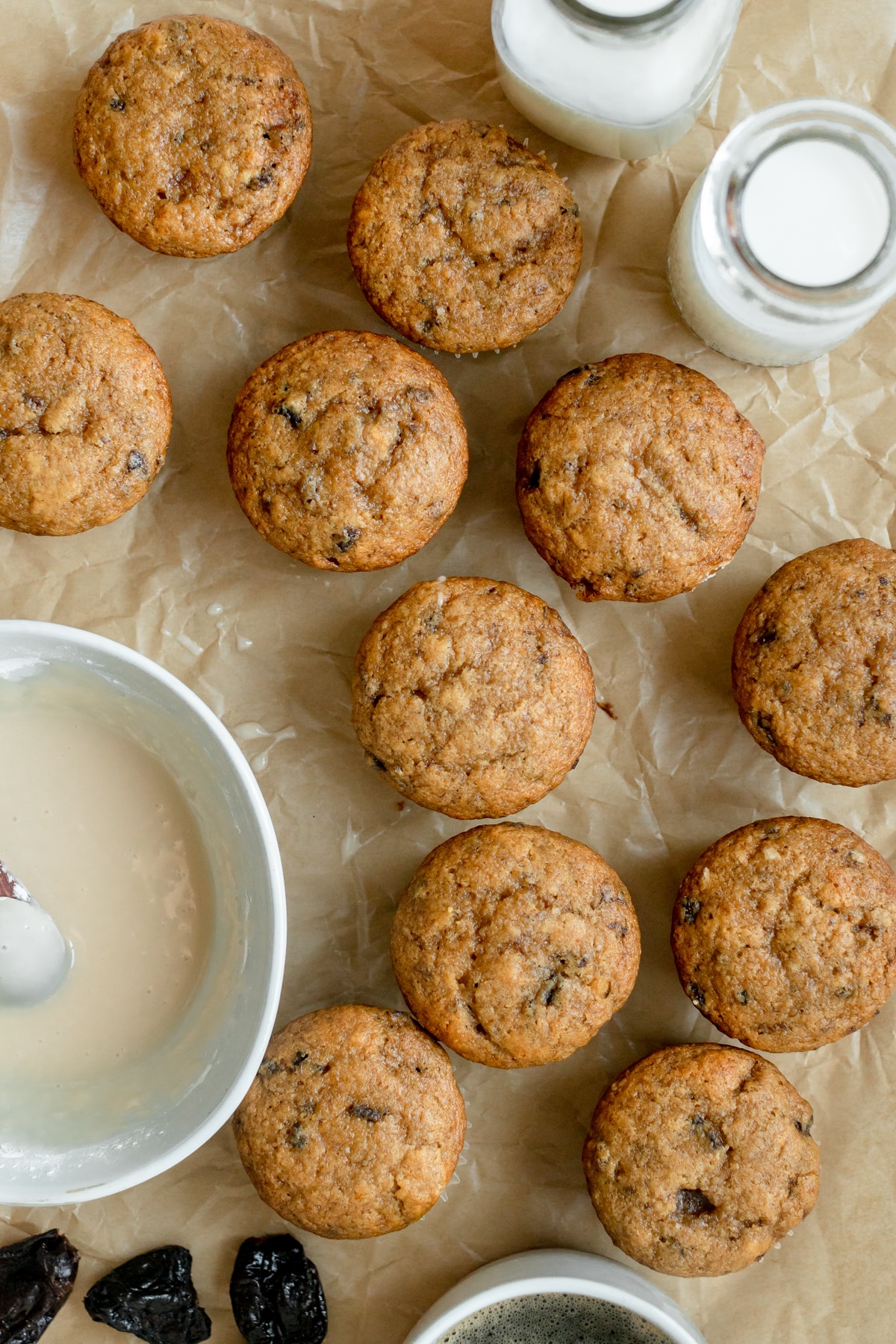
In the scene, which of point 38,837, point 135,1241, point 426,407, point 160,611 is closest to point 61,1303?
point 135,1241

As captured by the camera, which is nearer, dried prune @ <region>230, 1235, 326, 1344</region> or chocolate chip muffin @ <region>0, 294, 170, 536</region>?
chocolate chip muffin @ <region>0, 294, 170, 536</region>

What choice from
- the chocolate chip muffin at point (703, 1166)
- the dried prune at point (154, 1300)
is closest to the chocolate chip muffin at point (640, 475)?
the chocolate chip muffin at point (703, 1166)

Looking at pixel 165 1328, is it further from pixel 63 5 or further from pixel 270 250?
pixel 63 5

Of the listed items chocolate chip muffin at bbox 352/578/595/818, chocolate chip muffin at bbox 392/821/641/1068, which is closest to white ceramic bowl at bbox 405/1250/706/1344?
chocolate chip muffin at bbox 392/821/641/1068

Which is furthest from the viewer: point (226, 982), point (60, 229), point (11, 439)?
point (60, 229)

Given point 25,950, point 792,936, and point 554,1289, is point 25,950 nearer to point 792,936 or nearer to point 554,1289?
point 554,1289

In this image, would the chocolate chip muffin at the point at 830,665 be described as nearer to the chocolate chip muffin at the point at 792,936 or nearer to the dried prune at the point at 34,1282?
the chocolate chip muffin at the point at 792,936

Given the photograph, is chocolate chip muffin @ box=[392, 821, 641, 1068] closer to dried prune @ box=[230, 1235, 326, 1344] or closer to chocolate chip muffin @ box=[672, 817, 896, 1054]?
chocolate chip muffin @ box=[672, 817, 896, 1054]
